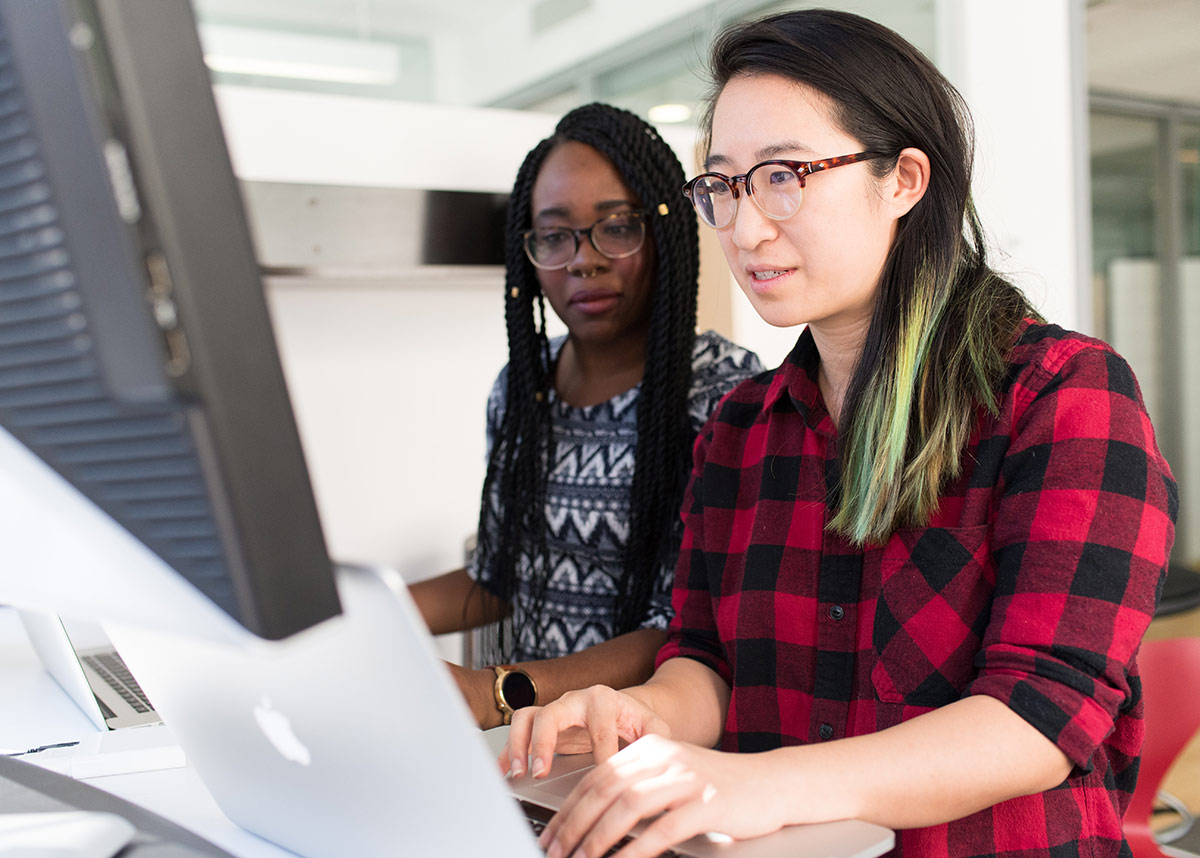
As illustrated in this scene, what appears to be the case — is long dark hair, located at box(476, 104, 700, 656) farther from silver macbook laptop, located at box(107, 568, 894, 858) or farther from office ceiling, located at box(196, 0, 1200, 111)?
office ceiling, located at box(196, 0, 1200, 111)

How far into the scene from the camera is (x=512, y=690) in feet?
4.02

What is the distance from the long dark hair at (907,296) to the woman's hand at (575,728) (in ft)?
0.89

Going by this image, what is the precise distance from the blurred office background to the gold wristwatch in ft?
0.74

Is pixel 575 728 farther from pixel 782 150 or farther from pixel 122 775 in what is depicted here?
pixel 782 150

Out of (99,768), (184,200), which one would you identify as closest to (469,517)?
(99,768)

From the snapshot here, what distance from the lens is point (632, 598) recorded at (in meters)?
1.48

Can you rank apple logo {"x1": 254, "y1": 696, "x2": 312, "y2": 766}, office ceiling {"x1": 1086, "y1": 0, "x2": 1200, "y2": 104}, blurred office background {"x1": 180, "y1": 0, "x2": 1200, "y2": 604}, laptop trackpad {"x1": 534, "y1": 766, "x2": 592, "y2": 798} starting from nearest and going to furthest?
apple logo {"x1": 254, "y1": 696, "x2": 312, "y2": 766}, laptop trackpad {"x1": 534, "y1": 766, "x2": 592, "y2": 798}, blurred office background {"x1": 180, "y1": 0, "x2": 1200, "y2": 604}, office ceiling {"x1": 1086, "y1": 0, "x2": 1200, "y2": 104}

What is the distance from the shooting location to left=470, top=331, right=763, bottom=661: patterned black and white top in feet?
5.01

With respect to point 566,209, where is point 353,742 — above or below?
below

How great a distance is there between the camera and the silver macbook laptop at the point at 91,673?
981mm

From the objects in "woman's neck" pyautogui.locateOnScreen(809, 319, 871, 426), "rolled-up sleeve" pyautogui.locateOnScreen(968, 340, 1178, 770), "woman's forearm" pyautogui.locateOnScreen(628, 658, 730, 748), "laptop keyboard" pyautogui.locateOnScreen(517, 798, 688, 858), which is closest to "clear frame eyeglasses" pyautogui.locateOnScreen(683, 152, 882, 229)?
"woman's neck" pyautogui.locateOnScreen(809, 319, 871, 426)

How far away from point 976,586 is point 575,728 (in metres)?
0.36

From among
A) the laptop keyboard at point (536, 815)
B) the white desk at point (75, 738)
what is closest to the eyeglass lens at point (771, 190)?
the laptop keyboard at point (536, 815)

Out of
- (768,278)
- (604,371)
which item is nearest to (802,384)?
(768,278)
